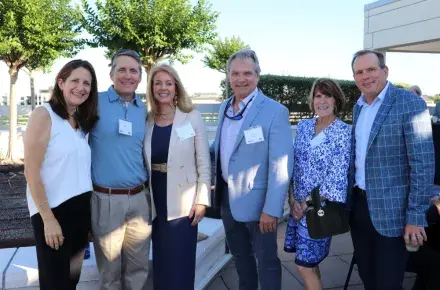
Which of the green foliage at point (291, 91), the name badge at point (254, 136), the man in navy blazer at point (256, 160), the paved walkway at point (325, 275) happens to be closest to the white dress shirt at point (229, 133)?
the man in navy blazer at point (256, 160)

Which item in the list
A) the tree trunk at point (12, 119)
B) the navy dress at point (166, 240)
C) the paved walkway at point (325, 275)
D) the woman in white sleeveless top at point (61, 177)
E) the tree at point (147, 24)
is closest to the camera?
the woman in white sleeveless top at point (61, 177)

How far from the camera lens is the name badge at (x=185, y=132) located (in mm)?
2582

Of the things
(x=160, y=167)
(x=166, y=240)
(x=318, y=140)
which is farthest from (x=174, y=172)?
(x=318, y=140)

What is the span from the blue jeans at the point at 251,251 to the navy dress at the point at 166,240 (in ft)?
0.92

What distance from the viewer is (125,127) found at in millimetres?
2453

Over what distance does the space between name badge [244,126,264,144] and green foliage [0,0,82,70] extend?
25.5 ft

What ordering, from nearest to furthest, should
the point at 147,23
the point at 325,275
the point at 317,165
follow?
the point at 317,165, the point at 325,275, the point at 147,23

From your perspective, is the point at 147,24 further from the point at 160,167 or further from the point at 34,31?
the point at 160,167

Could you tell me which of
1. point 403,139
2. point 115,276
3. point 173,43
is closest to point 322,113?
point 403,139

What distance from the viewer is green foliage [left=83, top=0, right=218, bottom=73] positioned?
13.7m

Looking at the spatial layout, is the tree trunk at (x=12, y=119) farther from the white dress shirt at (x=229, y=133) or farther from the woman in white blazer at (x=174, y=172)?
the white dress shirt at (x=229, y=133)

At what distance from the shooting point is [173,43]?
47.2 ft

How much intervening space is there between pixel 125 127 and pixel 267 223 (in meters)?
1.11

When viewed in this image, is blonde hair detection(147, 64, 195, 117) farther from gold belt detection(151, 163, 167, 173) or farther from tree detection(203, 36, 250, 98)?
tree detection(203, 36, 250, 98)
